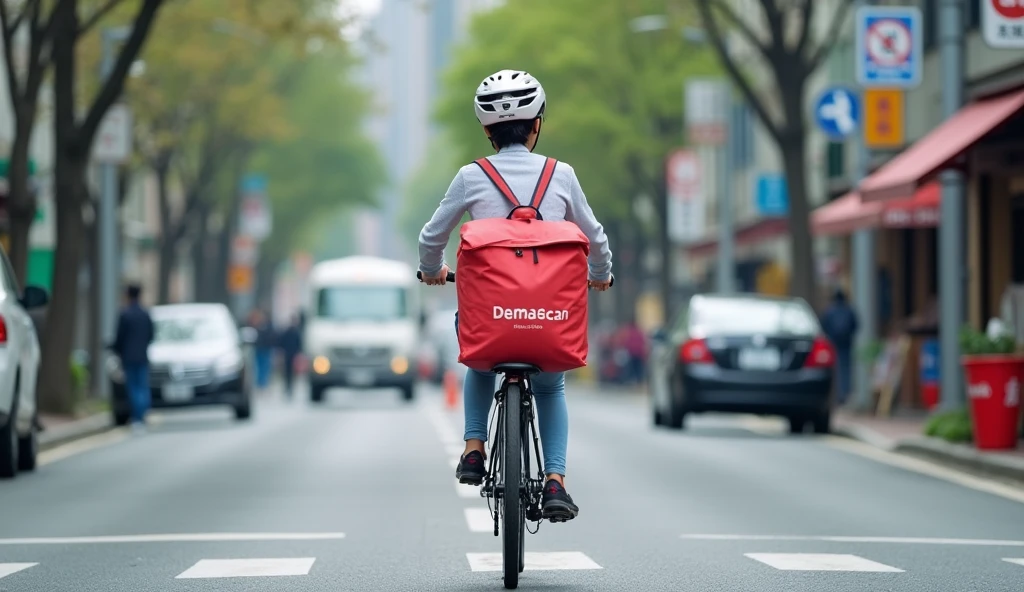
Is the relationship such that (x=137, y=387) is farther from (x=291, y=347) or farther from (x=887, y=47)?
(x=291, y=347)

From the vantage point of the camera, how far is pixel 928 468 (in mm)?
18047

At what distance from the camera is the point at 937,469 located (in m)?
17.9

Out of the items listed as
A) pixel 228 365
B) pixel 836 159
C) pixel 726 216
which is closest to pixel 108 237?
pixel 228 365

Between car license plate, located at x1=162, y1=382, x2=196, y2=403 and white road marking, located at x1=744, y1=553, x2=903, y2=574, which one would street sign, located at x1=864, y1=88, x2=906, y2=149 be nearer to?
car license plate, located at x1=162, y1=382, x2=196, y2=403

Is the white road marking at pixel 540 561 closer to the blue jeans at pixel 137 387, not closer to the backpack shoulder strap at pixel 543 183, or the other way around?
the backpack shoulder strap at pixel 543 183

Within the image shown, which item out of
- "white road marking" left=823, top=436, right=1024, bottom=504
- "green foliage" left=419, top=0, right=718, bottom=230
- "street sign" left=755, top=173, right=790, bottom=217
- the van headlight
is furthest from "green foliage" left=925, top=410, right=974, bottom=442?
"green foliage" left=419, top=0, right=718, bottom=230

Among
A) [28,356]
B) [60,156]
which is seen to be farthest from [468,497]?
[60,156]

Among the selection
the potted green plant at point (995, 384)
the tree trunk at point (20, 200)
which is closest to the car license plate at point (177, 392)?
the tree trunk at point (20, 200)

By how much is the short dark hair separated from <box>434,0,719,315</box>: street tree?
3480cm

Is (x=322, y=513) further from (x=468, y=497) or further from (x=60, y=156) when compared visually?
(x=60, y=156)

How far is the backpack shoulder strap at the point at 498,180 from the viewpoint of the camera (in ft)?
29.2

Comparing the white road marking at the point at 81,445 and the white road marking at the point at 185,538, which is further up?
the white road marking at the point at 185,538

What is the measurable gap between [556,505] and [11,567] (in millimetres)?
2755

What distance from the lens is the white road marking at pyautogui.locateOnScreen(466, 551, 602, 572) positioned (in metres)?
9.75
